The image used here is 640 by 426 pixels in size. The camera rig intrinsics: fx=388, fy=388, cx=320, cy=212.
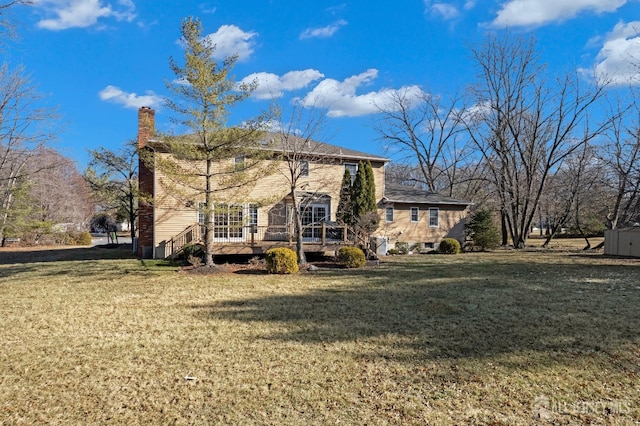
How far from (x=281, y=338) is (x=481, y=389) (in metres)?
2.90

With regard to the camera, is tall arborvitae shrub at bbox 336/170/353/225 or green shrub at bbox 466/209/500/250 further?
green shrub at bbox 466/209/500/250

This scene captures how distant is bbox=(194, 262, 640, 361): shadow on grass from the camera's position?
219 inches

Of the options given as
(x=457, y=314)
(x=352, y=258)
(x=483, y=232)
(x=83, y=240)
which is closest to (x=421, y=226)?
(x=483, y=232)

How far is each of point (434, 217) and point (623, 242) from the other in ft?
31.8

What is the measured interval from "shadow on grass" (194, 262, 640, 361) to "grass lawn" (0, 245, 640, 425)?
42 millimetres

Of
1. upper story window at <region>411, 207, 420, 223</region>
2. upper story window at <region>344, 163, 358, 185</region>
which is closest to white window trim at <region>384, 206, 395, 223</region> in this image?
upper story window at <region>411, 207, 420, 223</region>

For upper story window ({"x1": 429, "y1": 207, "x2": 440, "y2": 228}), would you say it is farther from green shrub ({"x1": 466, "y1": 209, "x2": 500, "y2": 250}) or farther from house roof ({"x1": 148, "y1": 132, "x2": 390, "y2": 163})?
house roof ({"x1": 148, "y1": 132, "x2": 390, "y2": 163})

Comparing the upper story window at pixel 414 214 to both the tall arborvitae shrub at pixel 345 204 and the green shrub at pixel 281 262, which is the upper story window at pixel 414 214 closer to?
the tall arborvitae shrub at pixel 345 204

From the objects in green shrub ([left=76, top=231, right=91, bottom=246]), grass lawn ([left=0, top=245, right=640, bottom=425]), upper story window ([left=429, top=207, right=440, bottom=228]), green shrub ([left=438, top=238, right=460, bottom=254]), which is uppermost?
upper story window ([left=429, top=207, right=440, bottom=228])

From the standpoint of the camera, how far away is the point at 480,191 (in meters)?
36.4

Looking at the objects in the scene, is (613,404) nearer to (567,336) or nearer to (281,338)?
(567,336)

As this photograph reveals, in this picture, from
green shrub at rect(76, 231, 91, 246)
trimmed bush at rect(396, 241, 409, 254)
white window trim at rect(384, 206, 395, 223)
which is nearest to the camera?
trimmed bush at rect(396, 241, 409, 254)

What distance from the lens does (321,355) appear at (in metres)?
5.16

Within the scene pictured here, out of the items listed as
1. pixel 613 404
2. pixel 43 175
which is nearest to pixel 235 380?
pixel 613 404
